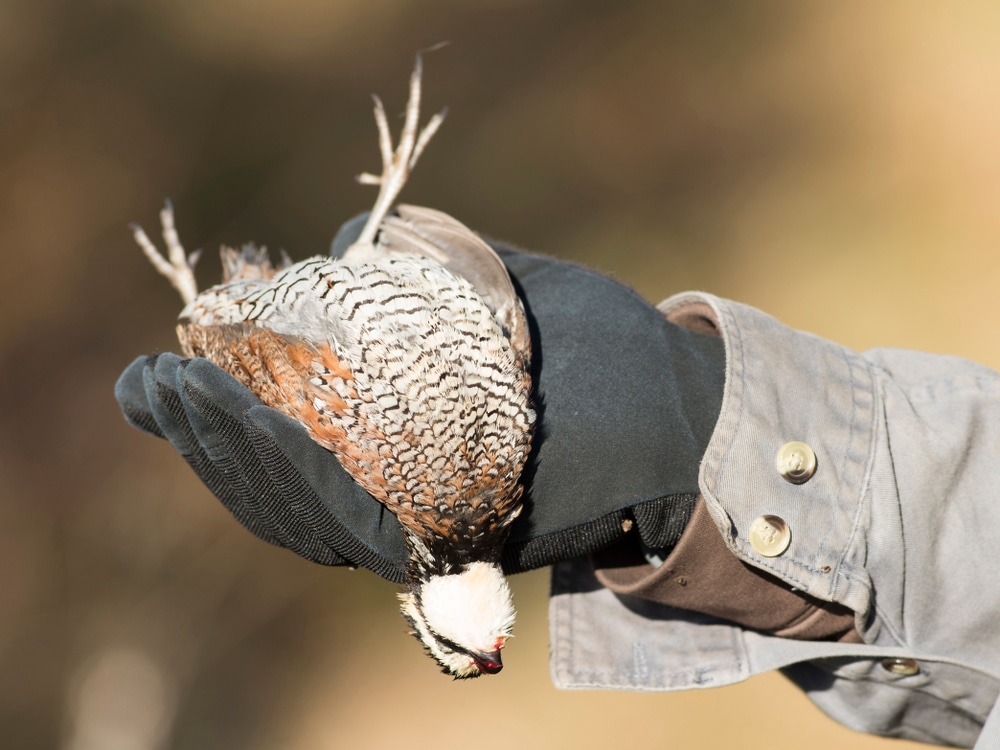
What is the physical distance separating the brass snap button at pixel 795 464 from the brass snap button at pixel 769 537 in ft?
0.40

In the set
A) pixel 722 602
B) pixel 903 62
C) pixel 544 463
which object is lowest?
pixel 722 602

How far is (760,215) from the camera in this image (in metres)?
6.53

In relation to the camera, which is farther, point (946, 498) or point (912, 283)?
point (912, 283)

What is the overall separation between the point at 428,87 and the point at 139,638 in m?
4.79

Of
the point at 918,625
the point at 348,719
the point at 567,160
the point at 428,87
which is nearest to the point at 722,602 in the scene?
the point at 918,625

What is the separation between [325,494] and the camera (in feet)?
7.73

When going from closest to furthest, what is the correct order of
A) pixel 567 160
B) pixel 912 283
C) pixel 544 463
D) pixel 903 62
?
1. pixel 544 463
2. pixel 912 283
3. pixel 903 62
4. pixel 567 160

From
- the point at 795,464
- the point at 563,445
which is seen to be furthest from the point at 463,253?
the point at 795,464

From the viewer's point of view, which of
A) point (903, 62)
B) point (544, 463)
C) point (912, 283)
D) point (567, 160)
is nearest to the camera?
point (544, 463)

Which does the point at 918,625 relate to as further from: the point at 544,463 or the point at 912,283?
the point at 912,283

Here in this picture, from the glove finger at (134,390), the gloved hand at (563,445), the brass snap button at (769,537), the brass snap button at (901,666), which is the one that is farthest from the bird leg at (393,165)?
the brass snap button at (901,666)

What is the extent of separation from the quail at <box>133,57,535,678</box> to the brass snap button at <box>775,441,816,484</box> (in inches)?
25.9

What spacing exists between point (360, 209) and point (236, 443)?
4569mm

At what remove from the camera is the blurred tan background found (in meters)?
5.74
